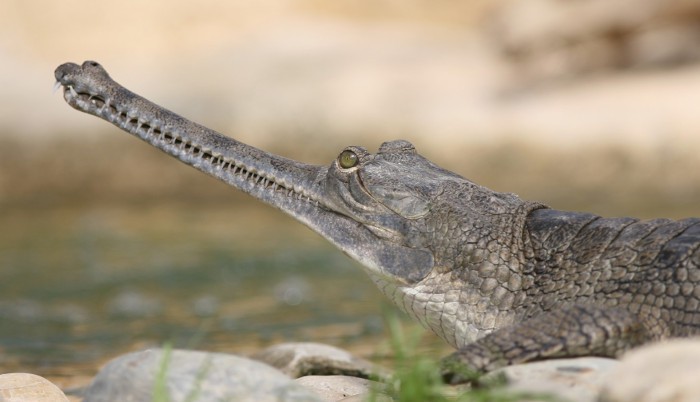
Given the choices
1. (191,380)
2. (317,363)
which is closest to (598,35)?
(317,363)

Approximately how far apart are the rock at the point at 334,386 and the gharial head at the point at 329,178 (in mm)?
425

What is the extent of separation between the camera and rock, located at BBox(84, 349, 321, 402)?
2.96m

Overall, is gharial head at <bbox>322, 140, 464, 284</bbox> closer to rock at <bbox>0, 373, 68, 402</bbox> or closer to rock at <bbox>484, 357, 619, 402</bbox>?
rock at <bbox>484, 357, 619, 402</bbox>

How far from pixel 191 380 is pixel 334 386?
1006 mm

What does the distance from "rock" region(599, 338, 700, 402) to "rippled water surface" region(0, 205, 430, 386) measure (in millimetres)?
2066

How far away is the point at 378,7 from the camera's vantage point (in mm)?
20359

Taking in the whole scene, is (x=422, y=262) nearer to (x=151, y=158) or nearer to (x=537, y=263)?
(x=537, y=263)

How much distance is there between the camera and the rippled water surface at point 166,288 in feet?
21.0

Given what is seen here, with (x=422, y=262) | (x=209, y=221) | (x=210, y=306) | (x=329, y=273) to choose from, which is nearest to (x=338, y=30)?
(x=209, y=221)

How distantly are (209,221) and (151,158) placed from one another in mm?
2557

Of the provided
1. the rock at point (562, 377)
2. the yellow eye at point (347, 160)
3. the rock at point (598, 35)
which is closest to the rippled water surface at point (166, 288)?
the yellow eye at point (347, 160)

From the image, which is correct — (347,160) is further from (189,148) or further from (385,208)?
(189,148)

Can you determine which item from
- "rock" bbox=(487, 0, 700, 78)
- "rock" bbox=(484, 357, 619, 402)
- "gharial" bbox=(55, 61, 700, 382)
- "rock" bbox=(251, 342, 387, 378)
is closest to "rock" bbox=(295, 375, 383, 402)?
"gharial" bbox=(55, 61, 700, 382)

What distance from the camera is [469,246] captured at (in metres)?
3.99
